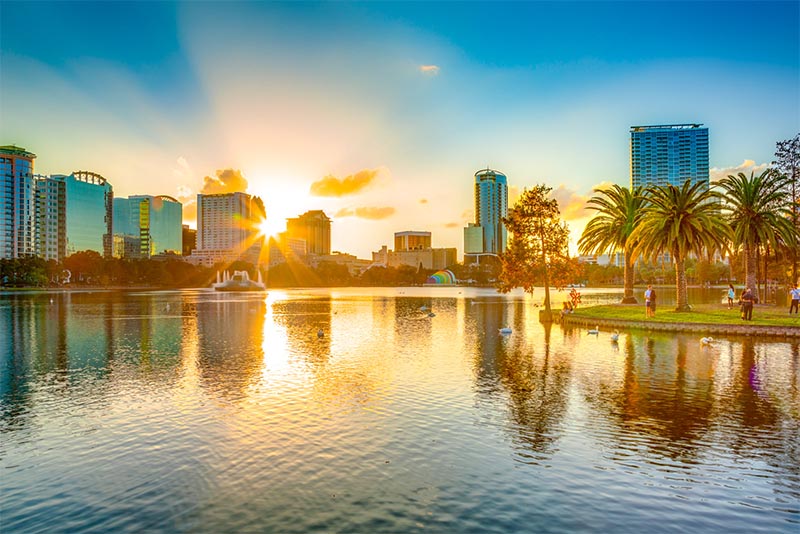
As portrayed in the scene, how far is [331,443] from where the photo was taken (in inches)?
537

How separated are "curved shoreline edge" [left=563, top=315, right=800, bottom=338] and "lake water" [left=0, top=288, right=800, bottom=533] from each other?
7.96m

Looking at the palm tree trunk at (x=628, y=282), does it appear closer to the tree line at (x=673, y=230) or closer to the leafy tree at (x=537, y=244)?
the tree line at (x=673, y=230)

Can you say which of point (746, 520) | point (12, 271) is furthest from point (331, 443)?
point (12, 271)

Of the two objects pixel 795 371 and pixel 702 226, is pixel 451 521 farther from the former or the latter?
pixel 702 226

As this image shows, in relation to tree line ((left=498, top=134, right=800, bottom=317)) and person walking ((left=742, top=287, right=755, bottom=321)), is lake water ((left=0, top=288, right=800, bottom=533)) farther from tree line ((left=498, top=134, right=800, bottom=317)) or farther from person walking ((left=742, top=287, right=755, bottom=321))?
tree line ((left=498, top=134, right=800, bottom=317))

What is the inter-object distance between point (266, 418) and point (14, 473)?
249 inches

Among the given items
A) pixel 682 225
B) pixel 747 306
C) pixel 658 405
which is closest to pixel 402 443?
pixel 658 405

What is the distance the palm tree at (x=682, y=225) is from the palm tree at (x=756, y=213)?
13.9ft

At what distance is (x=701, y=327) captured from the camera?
119 ft

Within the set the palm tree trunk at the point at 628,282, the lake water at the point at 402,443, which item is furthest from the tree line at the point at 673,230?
the lake water at the point at 402,443

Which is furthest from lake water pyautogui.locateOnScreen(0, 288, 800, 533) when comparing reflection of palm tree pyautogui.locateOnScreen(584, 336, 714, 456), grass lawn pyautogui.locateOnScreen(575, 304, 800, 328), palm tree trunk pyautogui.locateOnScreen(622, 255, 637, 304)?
palm tree trunk pyautogui.locateOnScreen(622, 255, 637, 304)

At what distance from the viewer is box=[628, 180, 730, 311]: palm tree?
4131 cm

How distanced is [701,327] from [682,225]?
10.1 meters

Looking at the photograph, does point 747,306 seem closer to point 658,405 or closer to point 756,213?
point 756,213
